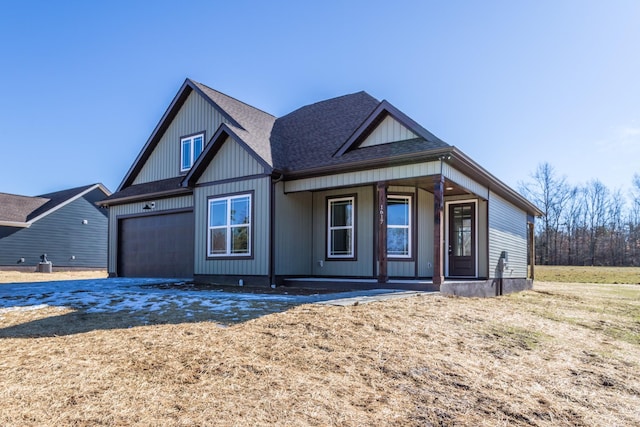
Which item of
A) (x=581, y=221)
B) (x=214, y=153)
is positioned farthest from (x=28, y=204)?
(x=581, y=221)

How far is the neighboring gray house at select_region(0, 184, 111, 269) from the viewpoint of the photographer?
22.6 meters

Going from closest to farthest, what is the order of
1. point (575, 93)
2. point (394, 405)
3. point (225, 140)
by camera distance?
point (394, 405) → point (225, 140) → point (575, 93)

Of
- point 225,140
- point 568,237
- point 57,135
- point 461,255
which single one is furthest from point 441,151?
point 568,237

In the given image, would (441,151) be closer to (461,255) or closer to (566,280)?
(461,255)

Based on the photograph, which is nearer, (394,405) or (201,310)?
(394,405)

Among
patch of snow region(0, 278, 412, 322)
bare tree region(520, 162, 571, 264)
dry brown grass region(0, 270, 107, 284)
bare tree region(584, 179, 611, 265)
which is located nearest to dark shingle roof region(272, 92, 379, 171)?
patch of snow region(0, 278, 412, 322)

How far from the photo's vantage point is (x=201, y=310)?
6625mm

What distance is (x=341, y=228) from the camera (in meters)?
11.7

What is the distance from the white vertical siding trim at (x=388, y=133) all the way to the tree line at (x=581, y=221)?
3797 cm

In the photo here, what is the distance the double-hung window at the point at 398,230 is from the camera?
11.3 metres

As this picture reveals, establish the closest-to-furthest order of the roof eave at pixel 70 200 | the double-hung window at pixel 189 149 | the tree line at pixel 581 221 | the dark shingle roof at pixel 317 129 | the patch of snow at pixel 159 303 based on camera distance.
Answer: the patch of snow at pixel 159 303 → the dark shingle roof at pixel 317 129 → the double-hung window at pixel 189 149 → the roof eave at pixel 70 200 → the tree line at pixel 581 221

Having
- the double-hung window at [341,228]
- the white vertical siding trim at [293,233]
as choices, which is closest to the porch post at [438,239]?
the double-hung window at [341,228]

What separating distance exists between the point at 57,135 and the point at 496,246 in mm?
22598

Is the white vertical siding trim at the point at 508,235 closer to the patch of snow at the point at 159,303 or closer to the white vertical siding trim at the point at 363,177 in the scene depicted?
the white vertical siding trim at the point at 363,177
